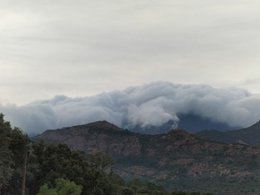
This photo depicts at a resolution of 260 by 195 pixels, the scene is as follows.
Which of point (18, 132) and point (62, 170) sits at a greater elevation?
point (18, 132)

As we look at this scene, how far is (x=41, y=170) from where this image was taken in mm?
110625

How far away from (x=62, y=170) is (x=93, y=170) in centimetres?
1616

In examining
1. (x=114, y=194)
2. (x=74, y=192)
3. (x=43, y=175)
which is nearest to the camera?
(x=74, y=192)

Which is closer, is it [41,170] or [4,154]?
[4,154]

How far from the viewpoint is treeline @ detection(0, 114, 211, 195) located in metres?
85.4

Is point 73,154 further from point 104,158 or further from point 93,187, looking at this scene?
point 104,158

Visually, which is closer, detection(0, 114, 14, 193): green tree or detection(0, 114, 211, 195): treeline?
detection(0, 114, 14, 193): green tree

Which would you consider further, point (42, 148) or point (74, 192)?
point (42, 148)

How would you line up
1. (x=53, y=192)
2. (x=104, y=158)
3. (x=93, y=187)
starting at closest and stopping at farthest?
(x=53, y=192) < (x=93, y=187) < (x=104, y=158)

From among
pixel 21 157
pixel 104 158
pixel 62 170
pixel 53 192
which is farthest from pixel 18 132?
pixel 104 158

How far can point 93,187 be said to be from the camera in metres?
123

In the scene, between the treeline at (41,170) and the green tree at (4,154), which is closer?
the green tree at (4,154)

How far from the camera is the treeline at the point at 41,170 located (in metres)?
85.4

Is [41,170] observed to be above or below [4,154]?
below
